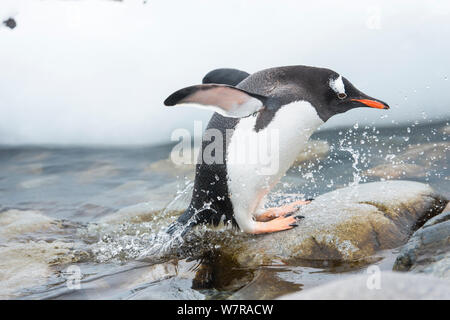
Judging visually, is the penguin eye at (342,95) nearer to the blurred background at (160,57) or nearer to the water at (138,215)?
the water at (138,215)

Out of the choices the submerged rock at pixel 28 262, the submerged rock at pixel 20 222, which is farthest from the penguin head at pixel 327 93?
the submerged rock at pixel 20 222

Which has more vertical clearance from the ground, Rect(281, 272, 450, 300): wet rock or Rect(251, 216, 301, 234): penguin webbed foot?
Rect(281, 272, 450, 300): wet rock

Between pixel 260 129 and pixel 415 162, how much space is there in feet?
4.69

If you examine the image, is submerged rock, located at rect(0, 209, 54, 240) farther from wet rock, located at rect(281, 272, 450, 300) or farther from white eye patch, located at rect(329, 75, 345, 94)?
wet rock, located at rect(281, 272, 450, 300)

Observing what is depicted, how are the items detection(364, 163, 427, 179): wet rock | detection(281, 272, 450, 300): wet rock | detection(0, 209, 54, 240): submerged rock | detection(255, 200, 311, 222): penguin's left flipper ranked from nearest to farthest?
detection(281, 272, 450, 300): wet rock, detection(255, 200, 311, 222): penguin's left flipper, detection(0, 209, 54, 240): submerged rock, detection(364, 163, 427, 179): wet rock

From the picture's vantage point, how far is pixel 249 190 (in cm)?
201

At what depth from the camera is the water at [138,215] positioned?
1708mm

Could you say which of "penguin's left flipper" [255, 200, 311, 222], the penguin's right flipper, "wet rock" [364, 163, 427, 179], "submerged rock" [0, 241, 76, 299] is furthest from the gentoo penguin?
"wet rock" [364, 163, 427, 179]

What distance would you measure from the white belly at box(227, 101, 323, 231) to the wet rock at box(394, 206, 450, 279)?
62 cm

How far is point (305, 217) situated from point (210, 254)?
45cm

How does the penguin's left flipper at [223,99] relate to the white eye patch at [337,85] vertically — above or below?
below

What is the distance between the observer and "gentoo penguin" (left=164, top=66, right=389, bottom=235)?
1.94m

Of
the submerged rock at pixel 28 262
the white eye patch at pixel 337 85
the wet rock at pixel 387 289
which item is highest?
the white eye patch at pixel 337 85
